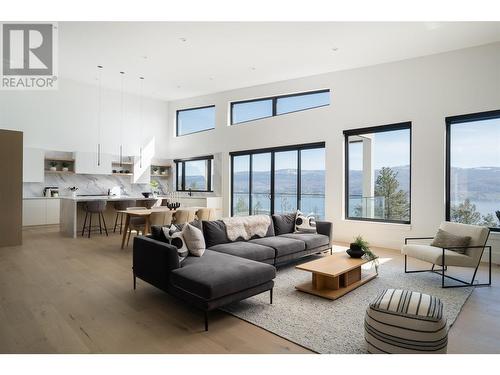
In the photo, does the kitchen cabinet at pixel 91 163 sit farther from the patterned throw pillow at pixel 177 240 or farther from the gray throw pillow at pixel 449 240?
the gray throw pillow at pixel 449 240

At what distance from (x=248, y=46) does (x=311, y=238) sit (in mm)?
3617

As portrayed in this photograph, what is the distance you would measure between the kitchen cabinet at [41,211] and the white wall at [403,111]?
5760mm

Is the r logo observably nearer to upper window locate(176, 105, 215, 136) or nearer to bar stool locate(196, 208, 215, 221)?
upper window locate(176, 105, 215, 136)

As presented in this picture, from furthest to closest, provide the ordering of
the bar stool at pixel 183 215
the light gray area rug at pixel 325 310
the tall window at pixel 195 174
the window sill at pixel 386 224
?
the tall window at pixel 195 174 < the bar stool at pixel 183 215 < the window sill at pixel 386 224 < the light gray area rug at pixel 325 310

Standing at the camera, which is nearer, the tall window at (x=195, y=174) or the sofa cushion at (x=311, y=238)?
the sofa cushion at (x=311, y=238)

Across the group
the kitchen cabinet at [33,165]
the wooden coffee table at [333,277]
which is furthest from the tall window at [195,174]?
the wooden coffee table at [333,277]

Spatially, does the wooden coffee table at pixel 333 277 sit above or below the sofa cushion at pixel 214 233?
below

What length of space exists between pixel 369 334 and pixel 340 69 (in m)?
5.74

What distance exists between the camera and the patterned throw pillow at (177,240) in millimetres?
3373

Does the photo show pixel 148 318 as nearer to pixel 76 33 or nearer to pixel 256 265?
pixel 256 265

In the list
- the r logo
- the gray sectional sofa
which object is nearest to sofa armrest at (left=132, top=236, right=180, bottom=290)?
the gray sectional sofa

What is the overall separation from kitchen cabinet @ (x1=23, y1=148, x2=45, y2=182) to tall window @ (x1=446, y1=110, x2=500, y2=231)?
30.0ft
